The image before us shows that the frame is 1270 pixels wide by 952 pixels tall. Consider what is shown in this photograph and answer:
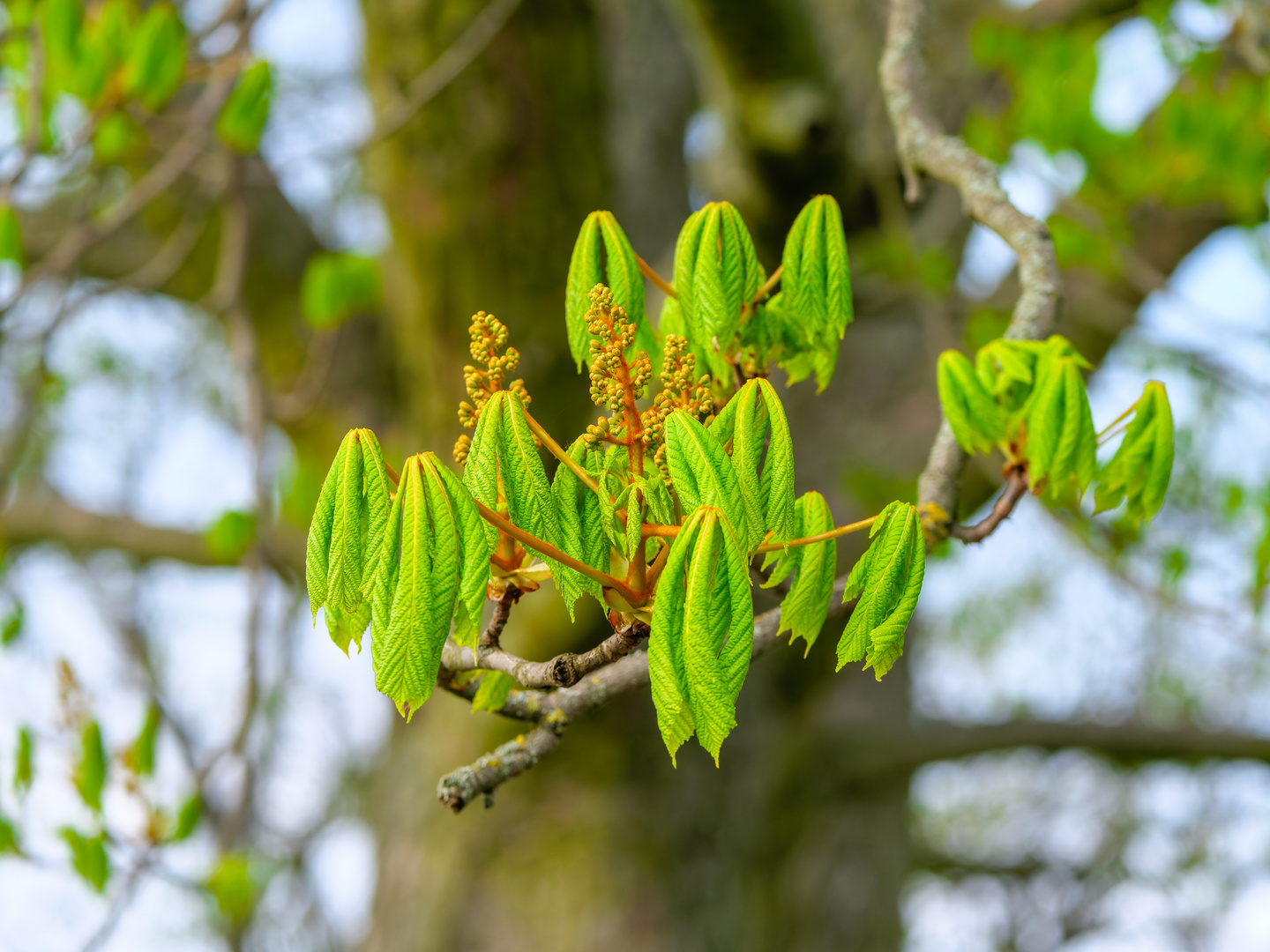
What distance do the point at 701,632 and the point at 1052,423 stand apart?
0.48 meters

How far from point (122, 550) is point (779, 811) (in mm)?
2637

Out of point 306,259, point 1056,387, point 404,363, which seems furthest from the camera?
point 306,259

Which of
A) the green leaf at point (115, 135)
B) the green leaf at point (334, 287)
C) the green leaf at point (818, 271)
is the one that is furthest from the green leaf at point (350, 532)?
the green leaf at point (334, 287)

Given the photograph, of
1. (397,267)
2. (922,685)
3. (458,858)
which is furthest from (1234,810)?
(397,267)

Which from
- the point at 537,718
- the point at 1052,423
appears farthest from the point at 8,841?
the point at 1052,423

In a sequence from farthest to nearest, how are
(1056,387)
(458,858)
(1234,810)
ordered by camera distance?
(1234,810)
(458,858)
(1056,387)

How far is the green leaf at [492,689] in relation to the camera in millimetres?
739

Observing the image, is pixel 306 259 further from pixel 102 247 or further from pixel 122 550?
pixel 122 550

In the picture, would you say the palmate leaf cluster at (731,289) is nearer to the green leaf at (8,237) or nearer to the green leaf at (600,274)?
the green leaf at (600,274)

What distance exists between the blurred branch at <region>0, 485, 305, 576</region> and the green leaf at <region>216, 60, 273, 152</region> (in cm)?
184

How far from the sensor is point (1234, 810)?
6328 millimetres

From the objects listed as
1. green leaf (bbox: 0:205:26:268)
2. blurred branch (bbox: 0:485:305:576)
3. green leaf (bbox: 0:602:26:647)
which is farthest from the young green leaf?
blurred branch (bbox: 0:485:305:576)

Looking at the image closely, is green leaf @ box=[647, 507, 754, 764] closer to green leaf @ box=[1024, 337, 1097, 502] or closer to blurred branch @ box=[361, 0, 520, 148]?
green leaf @ box=[1024, 337, 1097, 502]

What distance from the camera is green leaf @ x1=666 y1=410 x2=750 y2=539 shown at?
1.85 ft
